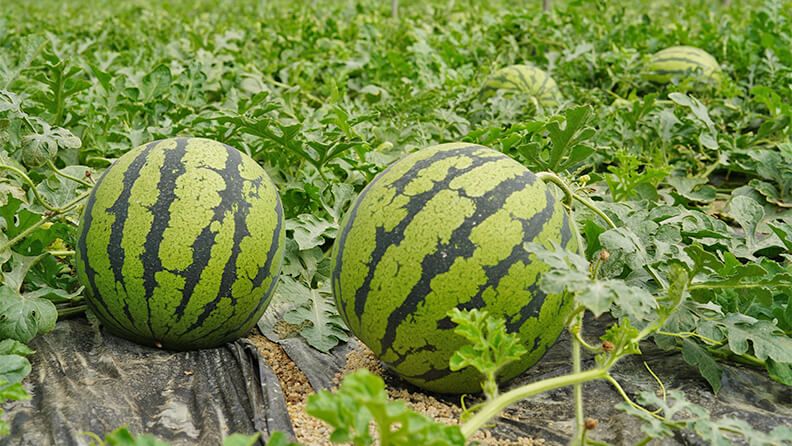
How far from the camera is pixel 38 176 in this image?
127 inches

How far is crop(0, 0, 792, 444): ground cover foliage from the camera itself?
2.39 metres

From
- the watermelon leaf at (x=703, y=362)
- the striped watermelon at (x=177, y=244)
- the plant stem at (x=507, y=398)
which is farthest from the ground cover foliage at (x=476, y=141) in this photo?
the striped watermelon at (x=177, y=244)

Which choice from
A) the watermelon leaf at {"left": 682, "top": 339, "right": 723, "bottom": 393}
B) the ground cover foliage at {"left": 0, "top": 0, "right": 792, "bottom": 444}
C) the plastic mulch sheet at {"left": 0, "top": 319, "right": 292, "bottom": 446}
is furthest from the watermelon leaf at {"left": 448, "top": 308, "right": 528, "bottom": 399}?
the watermelon leaf at {"left": 682, "top": 339, "right": 723, "bottom": 393}

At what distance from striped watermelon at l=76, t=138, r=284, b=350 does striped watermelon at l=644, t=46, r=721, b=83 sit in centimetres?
375

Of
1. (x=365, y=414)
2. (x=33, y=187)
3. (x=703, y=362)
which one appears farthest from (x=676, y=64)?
(x=365, y=414)

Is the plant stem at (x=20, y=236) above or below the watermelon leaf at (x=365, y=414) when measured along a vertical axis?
below

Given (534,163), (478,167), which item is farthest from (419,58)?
(478,167)

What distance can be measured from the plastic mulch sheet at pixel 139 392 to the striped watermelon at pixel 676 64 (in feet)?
12.8

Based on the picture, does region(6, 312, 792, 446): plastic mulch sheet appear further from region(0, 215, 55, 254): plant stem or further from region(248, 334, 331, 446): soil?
region(0, 215, 55, 254): plant stem

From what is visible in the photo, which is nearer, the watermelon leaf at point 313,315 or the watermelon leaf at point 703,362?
the watermelon leaf at point 703,362

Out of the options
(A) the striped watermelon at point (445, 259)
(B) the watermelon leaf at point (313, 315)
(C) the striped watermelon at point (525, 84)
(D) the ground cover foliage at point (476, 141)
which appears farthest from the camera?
(C) the striped watermelon at point (525, 84)

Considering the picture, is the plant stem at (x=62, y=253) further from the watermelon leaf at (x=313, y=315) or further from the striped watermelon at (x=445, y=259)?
the striped watermelon at (x=445, y=259)

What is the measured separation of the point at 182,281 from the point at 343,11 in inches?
284

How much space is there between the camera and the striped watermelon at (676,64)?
217 inches
